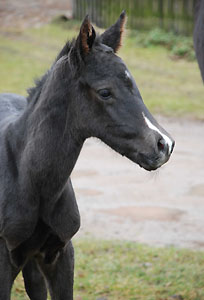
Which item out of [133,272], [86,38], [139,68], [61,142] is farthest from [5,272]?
[139,68]

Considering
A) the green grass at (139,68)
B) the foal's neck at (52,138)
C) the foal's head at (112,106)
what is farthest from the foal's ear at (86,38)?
the green grass at (139,68)

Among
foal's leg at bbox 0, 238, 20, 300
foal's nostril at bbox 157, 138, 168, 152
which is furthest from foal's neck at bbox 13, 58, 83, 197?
foal's nostril at bbox 157, 138, 168, 152

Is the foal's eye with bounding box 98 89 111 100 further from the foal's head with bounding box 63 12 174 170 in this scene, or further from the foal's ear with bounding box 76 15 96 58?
the foal's ear with bounding box 76 15 96 58

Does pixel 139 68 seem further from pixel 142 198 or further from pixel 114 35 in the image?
pixel 114 35

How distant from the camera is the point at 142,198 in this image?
7.42m

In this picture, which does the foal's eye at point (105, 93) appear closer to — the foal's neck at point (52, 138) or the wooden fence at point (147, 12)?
the foal's neck at point (52, 138)

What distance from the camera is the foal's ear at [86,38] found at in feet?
10.2

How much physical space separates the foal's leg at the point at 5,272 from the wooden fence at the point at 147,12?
44.1ft

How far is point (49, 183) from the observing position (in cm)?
348

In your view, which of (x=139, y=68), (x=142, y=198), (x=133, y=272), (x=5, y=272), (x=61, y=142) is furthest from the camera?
(x=139, y=68)

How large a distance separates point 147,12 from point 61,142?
14.6m

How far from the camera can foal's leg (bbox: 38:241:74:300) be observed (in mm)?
3742

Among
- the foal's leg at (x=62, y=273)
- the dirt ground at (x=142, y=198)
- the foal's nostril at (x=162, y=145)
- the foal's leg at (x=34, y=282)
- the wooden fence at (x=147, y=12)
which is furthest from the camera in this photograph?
the wooden fence at (x=147, y=12)

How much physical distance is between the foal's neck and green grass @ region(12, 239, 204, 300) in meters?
1.82
